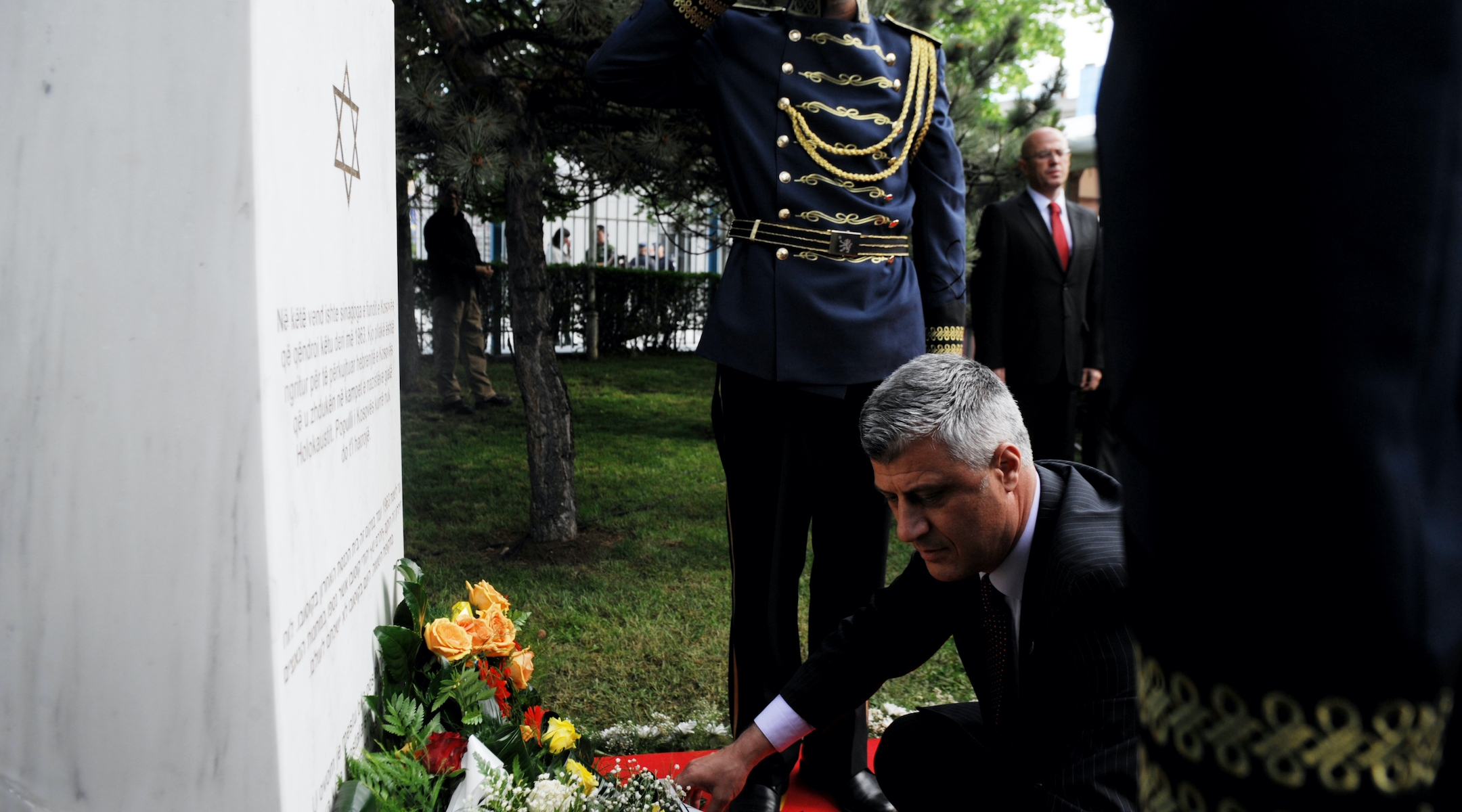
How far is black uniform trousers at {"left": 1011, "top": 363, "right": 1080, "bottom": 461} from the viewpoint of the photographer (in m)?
4.64

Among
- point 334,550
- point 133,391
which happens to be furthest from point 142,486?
point 334,550

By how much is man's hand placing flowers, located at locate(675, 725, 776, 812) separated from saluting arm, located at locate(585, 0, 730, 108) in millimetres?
1429

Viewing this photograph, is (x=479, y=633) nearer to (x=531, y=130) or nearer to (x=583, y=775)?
(x=583, y=775)

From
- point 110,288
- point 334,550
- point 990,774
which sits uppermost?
point 110,288

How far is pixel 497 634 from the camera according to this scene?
2104mm

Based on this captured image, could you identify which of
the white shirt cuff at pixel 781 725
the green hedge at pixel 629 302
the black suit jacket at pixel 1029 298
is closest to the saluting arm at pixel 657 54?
the white shirt cuff at pixel 781 725

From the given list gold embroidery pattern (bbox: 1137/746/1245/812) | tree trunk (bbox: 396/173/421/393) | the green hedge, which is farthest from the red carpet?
the green hedge

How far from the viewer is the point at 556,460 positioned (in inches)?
185

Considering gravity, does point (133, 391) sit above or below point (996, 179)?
below

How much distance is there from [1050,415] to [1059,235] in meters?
0.84

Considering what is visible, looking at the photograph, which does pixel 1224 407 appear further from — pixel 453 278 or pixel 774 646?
pixel 453 278

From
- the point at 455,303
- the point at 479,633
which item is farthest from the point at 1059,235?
the point at 455,303

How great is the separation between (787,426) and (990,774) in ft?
2.77

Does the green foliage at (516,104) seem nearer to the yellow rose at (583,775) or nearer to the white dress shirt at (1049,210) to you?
the white dress shirt at (1049,210)
